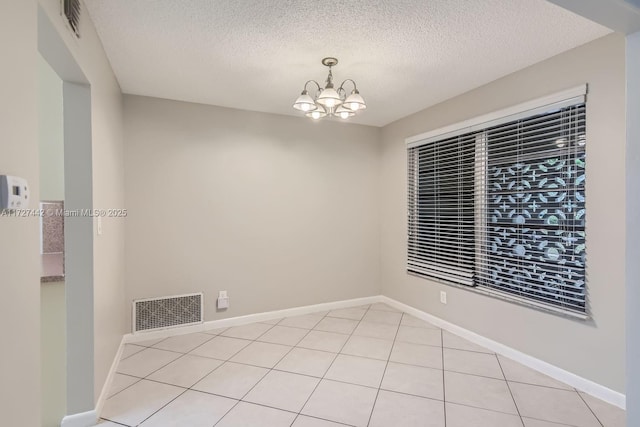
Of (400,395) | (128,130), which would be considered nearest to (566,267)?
(400,395)

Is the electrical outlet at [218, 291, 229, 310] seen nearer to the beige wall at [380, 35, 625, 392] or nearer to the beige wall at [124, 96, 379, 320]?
the beige wall at [124, 96, 379, 320]

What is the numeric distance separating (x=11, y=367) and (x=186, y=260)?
7.93 ft

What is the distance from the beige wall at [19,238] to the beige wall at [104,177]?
1.24 feet

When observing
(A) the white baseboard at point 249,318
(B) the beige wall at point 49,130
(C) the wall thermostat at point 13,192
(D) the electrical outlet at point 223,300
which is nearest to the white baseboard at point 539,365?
(A) the white baseboard at point 249,318

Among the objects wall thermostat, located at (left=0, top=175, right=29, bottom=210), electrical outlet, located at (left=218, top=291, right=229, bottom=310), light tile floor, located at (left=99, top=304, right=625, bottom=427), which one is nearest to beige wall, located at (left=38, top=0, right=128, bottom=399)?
light tile floor, located at (left=99, top=304, right=625, bottom=427)

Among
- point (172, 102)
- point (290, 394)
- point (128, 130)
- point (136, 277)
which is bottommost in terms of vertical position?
point (290, 394)

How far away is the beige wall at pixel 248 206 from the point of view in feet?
10.4

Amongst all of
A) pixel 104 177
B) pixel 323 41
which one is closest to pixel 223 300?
pixel 104 177

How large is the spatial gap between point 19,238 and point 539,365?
318 centimetres

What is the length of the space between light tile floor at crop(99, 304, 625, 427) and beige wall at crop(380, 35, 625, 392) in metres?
0.23

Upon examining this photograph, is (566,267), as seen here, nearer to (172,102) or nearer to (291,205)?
(291,205)

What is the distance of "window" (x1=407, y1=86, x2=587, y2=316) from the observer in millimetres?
2295

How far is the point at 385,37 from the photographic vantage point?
211 centimetres

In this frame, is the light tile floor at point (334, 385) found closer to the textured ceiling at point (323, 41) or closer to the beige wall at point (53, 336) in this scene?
the beige wall at point (53, 336)
